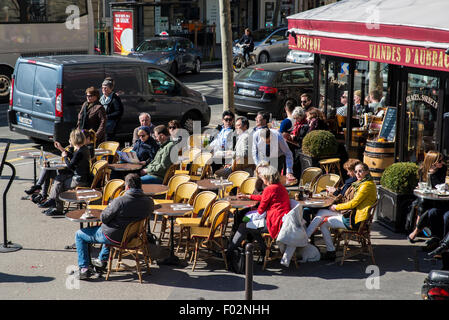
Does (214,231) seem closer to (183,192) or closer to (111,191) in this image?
(183,192)

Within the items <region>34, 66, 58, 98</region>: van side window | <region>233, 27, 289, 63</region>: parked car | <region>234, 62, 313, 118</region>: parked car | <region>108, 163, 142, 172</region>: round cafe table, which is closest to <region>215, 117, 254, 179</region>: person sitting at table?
<region>108, 163, 142, 172</region>: round cafe table

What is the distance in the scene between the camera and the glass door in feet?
38.5

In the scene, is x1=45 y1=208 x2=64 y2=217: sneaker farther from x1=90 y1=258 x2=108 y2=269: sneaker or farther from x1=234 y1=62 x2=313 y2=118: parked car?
x1=234 y1=62 x2=313 y2=118: parked car

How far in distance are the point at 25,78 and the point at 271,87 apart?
6713 millimetres

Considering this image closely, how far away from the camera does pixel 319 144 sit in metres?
13.4

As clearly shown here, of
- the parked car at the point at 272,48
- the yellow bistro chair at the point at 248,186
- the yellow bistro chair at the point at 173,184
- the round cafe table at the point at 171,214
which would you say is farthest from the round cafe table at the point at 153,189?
the parked car at the point at 272,48

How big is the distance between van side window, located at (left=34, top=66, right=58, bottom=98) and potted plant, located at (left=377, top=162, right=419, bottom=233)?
7373mm

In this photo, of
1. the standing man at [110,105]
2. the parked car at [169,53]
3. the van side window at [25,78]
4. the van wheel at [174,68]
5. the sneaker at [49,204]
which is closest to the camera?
the sneaker at [49,204]

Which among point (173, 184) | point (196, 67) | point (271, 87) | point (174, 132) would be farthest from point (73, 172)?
point (196, 67)

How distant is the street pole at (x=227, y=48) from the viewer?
1662 centimetres

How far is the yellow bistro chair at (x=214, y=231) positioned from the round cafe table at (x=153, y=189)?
118cm

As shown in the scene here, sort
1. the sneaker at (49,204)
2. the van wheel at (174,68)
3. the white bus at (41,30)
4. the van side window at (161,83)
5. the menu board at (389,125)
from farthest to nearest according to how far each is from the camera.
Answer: the van wheel at (174,68), the white bus at (41,30), the van side window at (161,83), the menu board at (389,125), the sneaker at (49,204)

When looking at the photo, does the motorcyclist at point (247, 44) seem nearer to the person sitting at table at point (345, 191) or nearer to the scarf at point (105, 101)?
the scarf at point (105, 101)

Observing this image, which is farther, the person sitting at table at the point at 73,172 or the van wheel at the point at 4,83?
the van wheel at the point at 4,83
